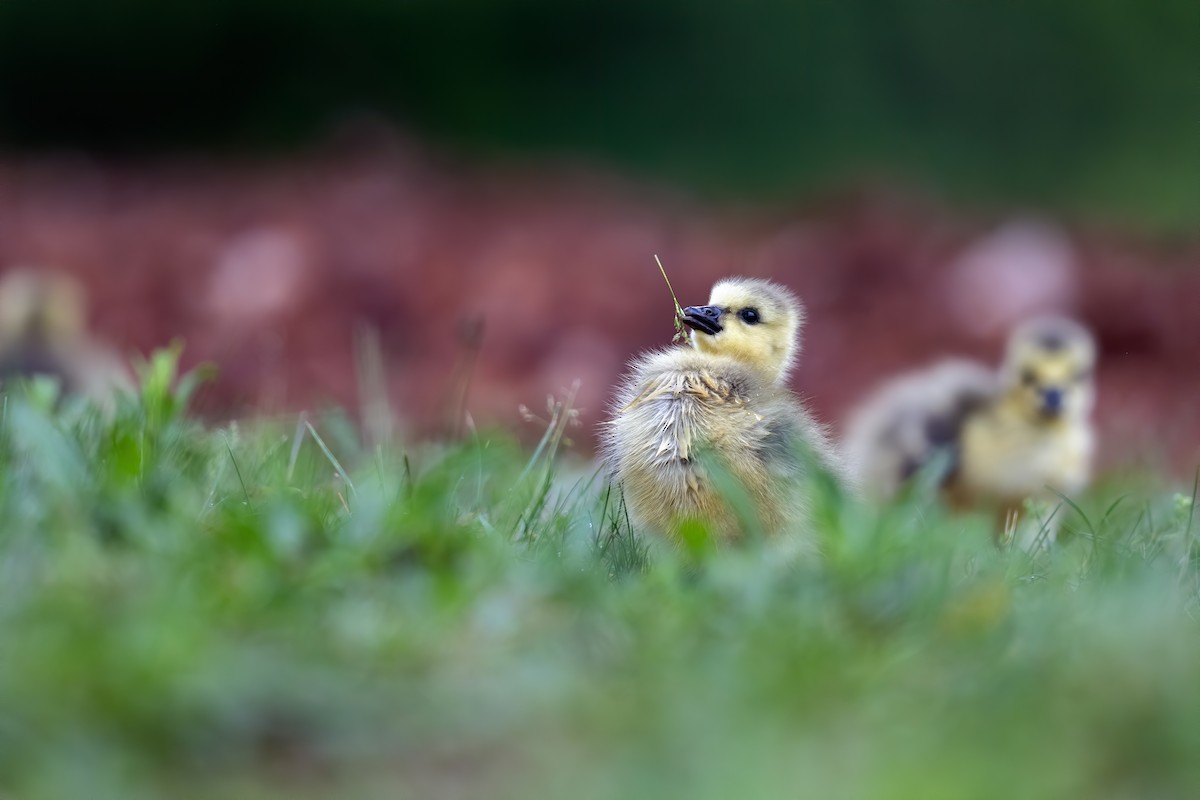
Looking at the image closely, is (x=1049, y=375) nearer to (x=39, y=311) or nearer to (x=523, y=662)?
(x=523, y=662)

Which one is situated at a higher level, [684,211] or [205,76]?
[205,76]

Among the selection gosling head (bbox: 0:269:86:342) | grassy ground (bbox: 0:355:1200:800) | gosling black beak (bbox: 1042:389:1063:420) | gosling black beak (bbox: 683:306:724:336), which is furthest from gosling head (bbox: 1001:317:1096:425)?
gosling head (bbox: 0:269:86:342)

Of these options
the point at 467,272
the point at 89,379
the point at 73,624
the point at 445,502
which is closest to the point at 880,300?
the point at 467,272

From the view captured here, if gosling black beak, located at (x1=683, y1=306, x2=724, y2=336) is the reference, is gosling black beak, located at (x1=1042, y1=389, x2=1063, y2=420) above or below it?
above

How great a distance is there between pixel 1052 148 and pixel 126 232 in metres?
6.55

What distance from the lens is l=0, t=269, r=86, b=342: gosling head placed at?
6.19m

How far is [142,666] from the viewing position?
2.02 m

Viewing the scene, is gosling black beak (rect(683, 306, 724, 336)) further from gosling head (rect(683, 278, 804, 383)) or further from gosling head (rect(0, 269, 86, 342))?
gosling head (rect(0, 269, 86, 342))

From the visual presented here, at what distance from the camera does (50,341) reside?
613 cm

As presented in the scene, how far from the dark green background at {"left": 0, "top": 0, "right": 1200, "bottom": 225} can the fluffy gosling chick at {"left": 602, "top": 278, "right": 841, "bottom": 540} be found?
7.48 m

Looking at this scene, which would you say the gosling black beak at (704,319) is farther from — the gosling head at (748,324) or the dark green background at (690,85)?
the dark green background at (690,85)

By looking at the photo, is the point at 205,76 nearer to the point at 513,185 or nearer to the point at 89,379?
the point at 513,185

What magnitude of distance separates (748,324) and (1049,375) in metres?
2.12

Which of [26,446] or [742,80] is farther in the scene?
[742,80]
